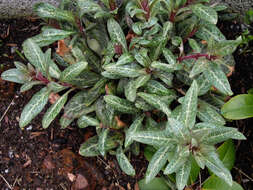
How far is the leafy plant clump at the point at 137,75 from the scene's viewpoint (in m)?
1.39

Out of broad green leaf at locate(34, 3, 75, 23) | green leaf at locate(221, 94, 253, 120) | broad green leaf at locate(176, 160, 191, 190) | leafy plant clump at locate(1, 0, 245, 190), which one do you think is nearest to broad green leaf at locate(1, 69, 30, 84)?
leafy plant clump at locate(1, 0, 245, 190)

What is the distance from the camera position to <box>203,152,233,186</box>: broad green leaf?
1224mm

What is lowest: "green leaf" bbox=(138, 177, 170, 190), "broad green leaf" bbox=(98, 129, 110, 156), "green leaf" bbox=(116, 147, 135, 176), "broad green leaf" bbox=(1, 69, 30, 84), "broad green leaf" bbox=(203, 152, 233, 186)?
"green leaf" bbox=(138, 177, 170, 190)

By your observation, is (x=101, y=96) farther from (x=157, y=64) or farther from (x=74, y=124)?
(x=157, y=64)

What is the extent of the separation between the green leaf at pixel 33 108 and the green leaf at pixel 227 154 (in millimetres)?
1062

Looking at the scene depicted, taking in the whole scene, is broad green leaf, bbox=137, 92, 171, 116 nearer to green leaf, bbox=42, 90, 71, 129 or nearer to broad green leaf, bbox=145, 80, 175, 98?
broad green leaf, bbox=145, 80, 175, 98

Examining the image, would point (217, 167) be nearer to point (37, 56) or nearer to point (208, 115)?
point (208, 115)

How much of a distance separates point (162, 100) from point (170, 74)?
0.18 m

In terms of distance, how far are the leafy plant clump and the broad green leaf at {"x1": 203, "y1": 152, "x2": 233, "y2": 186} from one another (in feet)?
0.07

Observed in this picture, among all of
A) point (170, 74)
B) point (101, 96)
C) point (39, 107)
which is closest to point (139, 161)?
point (101, 96)

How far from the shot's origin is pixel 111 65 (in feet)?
5.18

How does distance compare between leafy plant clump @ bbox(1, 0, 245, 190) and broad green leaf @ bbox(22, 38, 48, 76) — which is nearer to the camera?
leafy plant clump @ bbox(1, 0, 245, 190)

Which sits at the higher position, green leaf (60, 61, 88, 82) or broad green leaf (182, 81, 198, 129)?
green leaf (60, 61, 88, 82)

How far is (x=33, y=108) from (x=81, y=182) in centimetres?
61
